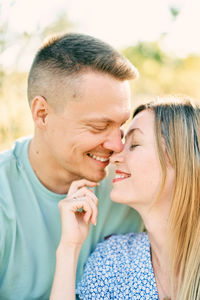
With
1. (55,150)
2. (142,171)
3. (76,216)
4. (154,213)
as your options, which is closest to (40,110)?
(55,150)

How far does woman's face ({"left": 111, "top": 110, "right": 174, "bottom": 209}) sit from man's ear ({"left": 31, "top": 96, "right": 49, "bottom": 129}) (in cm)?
70

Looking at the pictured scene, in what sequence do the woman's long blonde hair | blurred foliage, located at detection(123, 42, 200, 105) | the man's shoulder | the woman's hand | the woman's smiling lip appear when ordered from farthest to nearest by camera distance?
blurred foliage, located at detection(123, 42, 200, 105) → the man's shoulder → the woman's smiling lip → the woman's hand → the woman's long blonde hair

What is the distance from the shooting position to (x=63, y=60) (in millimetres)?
2920

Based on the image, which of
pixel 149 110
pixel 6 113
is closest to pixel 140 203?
pixel 149 110

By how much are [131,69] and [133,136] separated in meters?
Answer: 0.57

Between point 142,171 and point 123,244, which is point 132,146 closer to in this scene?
point 142,171

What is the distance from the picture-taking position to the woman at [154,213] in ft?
8.20

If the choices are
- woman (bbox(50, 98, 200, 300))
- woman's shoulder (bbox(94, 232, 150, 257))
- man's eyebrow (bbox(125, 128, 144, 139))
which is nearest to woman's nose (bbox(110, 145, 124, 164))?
woman (bbox(50, 98, 200, 300))

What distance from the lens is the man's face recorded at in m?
2.79

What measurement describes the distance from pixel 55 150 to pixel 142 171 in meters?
0.75

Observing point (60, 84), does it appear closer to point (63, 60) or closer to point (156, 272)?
point (63, 60)

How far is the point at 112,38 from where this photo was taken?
10180 millimetres

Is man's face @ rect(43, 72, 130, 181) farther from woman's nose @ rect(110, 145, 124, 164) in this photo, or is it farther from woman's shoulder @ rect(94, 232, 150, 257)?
woman's shoulder @ rect(94, 232, 150, 257)

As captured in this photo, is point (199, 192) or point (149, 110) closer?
point (199, 192)
